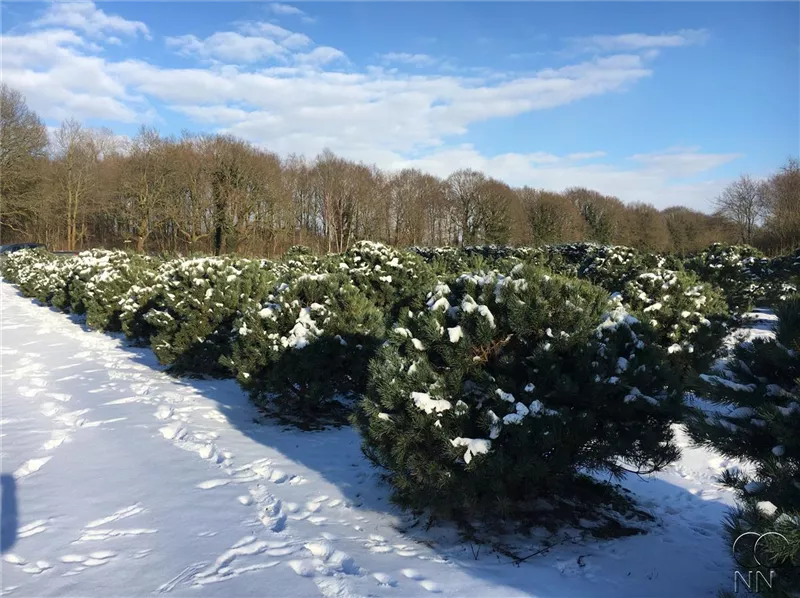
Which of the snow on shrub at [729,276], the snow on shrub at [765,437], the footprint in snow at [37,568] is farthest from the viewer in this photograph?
the snow on shrub at [729,276]

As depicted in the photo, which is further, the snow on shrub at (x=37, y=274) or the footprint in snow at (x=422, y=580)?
the snow on shrub at (x=37, y=274)

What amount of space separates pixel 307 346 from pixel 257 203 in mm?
31657

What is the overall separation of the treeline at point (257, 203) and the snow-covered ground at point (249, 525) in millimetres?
25659

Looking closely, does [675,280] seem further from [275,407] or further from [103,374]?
[103,374]

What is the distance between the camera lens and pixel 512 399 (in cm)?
340

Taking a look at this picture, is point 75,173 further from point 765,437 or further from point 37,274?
point 765,437

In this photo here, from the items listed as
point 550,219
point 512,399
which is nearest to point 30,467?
point 512,399

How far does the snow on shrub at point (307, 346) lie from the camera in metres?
5.71

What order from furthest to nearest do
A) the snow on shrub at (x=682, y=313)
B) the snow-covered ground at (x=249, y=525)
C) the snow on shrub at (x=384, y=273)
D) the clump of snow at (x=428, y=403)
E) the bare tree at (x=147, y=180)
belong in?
1. the bare tree at (x=147, y=180)
2. the snow on shrub at (x=384, y=273)
3. the snow on shrub at (x=682, y=313)
4. the clump of snow at (x=428, y=403)
5. the snow-covered ground at (x=249, y=525)

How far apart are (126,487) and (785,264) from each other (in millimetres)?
15461

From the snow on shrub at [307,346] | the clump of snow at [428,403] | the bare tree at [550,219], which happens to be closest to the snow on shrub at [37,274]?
the snow on shrub at [307,346]

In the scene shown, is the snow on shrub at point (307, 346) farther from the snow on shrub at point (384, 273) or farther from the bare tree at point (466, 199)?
the bare tree at point (466, 199)

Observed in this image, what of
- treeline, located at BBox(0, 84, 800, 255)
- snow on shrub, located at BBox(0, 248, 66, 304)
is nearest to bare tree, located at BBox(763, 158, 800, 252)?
treeline, located at BBox(0, 84, 800, 255)

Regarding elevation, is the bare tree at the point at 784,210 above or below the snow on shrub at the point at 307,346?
above
